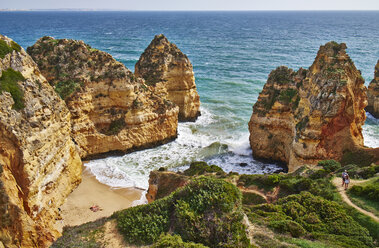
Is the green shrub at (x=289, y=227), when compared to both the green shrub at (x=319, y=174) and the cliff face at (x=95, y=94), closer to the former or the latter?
the green shrub at (x=319, y=174)

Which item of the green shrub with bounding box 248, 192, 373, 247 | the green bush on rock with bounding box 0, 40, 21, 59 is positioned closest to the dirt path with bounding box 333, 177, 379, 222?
the green shrub with bounding box 248, 192, 373, 247

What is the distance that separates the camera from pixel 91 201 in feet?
74.7

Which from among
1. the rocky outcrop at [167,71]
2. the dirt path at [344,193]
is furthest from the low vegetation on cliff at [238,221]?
the rocky outcrop at [167,71]

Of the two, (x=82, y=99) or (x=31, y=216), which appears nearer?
(x=31, y=216)

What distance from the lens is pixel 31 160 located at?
54.1ft

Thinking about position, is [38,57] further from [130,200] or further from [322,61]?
[322,61]

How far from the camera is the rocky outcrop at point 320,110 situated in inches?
903

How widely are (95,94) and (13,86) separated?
1134 centimetres

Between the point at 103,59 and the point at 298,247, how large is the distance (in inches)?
916

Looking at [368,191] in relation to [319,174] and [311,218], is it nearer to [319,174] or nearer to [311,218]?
[319,174]

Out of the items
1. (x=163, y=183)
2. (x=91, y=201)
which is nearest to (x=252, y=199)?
(x=163, y=183)

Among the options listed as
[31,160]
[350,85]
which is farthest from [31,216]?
[350,85]

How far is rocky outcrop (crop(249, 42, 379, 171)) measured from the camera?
22.9 metres

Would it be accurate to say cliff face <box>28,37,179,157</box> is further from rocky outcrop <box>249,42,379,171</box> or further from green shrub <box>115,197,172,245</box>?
green shrub <box>115,197,172,245</box>
